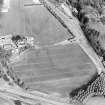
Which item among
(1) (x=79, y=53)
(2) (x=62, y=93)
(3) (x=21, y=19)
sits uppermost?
(3) (x=21, y=19)

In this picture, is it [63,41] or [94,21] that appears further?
[94,21]

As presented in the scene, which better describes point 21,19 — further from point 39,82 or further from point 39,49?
point 39,82

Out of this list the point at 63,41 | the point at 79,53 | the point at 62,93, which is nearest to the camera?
the point at 62,93

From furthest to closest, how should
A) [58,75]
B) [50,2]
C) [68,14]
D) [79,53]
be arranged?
[50,2] → [68,14] → [79,53] → [58,75]

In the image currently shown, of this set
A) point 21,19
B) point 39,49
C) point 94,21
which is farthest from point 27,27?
point 94,21

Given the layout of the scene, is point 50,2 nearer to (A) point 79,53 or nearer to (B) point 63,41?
(B) point 63,41

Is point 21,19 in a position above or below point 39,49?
above
